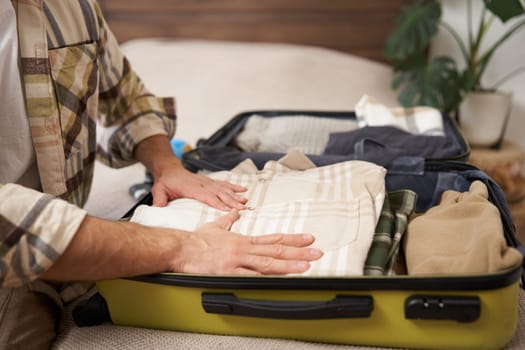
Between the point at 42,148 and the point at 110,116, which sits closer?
the point at 42,148

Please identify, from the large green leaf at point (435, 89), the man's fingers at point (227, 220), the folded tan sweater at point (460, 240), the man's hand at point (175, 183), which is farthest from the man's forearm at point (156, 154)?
the large green leaf at point (435, 89)

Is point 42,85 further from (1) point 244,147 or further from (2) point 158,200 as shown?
(1) point 244,147

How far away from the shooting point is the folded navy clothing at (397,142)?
1068 mm

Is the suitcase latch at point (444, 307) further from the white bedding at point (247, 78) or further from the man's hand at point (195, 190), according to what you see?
the white bedding at point (247, 78)

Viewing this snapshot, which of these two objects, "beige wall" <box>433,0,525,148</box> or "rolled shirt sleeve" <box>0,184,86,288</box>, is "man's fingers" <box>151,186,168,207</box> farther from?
"beige wall" <box>433,0,525,148</box>

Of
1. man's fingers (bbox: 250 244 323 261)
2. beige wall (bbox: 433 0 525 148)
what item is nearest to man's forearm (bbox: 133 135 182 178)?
man's fingers (bbox: 250 244 323 261)

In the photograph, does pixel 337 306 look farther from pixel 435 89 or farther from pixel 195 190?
pixel 435 89

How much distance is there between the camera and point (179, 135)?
1.63 metres

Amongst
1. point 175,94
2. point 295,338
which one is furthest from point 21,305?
point 175,94

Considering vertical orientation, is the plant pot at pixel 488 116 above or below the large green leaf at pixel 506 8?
below

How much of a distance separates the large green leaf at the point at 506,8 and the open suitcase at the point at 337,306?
1.10m

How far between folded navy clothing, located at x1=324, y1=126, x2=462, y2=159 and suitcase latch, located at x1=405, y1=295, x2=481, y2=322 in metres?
0.54

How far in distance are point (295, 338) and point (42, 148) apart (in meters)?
0.48

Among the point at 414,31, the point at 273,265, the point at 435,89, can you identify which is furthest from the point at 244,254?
the point at 414,31
